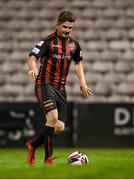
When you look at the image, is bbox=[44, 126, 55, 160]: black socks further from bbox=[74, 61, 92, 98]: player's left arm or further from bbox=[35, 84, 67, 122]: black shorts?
bbox=[74, 61, 92, 98]: player's left arm

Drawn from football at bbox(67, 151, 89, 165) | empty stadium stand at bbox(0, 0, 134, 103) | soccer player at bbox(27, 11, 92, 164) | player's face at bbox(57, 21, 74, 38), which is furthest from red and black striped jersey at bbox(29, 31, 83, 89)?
empty stadium stand at bbox(0, 0, 134, 103)

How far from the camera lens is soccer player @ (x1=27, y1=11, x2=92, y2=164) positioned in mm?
8742

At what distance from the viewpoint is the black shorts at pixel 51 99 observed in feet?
28.8

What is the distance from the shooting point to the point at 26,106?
48.3 ft

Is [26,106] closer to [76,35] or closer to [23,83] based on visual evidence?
[23,83]

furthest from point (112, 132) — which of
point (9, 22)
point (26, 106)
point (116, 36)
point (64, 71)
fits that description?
point (64, 71)

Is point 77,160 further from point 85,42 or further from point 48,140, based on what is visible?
point 85,42

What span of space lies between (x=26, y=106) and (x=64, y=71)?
19.1 feet

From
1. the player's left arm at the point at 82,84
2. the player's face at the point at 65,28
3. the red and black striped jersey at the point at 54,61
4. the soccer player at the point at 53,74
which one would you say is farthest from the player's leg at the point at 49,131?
the player's face at the point at 65,28

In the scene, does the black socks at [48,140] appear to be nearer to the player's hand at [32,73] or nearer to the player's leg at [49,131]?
the player's leg at [49,131]

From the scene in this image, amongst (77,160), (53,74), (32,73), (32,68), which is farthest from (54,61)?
(77,160)

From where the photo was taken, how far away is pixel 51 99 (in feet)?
28.9

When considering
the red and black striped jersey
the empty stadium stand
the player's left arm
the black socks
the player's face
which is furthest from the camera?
the empty stadium stand

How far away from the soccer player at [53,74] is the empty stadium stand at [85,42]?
7521mm
